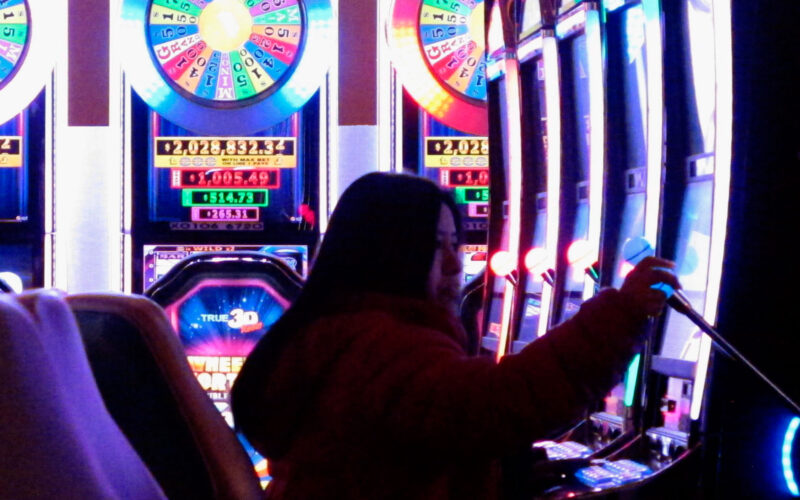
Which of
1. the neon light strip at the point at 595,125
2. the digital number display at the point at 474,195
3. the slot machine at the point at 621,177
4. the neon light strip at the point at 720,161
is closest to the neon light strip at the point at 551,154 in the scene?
the slot machine at the point at 621,177

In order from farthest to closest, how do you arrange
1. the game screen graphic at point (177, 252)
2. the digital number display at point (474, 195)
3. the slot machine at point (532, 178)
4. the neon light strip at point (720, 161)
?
the digital number display at point (474, 195)
the game screen graphic at point (177, 252)
the slot machine at point (532, 178)
the neon light strip at point (720, 161)

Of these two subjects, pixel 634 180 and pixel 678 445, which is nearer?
pixel 678 445

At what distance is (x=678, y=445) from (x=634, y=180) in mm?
821

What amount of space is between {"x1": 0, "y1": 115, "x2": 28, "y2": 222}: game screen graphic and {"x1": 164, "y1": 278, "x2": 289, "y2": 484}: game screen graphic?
7.68 feet

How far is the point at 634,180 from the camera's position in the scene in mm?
2807

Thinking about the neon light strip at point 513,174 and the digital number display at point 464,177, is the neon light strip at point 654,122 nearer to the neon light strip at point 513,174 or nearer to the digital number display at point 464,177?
the neon light strip at point 513,174

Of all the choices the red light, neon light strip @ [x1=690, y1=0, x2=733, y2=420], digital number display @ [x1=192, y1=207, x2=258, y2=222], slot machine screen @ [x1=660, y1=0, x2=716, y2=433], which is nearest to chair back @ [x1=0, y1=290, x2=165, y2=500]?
neon light strip @ [x1=690, y1=0, x2=733, y2=420]

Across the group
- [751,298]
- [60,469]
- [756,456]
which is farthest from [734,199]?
[60,469]

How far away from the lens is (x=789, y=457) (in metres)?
2.14

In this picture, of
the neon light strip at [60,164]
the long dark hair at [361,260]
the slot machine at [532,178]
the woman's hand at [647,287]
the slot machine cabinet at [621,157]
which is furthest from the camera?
the neon light strip at [60,164]

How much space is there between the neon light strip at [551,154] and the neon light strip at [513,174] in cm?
28

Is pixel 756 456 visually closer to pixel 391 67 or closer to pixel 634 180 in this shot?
pixel 634 180

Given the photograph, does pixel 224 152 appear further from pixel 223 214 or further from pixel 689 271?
pixel 689 271

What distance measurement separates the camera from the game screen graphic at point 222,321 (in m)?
4.08
